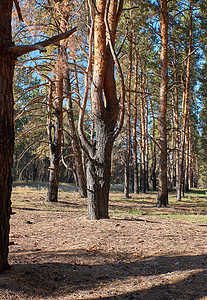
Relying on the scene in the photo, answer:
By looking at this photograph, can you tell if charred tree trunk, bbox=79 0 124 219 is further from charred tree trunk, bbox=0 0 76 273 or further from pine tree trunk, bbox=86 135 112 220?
charred tree trunk, bbox=0 0 76 273

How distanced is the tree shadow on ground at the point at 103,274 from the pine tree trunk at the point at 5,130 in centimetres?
42

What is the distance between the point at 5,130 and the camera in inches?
128

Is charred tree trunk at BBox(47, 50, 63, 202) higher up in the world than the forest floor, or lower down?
higher up

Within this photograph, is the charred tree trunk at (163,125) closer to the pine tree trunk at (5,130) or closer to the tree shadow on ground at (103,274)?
the tree shadow on ground at (103,274)

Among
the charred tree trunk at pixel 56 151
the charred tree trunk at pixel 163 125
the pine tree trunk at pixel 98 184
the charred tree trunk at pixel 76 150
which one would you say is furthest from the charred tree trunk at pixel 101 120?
the charred tree trunk at pixel 163 125

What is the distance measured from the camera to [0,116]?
10.5ft

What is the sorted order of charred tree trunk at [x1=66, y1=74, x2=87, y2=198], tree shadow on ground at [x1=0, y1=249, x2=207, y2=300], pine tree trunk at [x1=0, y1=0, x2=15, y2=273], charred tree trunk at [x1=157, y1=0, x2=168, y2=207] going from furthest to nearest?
1. charred tree trunk at [x1=66, y1=74, x2=87, y2=198]
2. charred tree trunk at [x1=157, y1=0, x2=168, y2=207]
3. pine tree trunk at [x1=0, y1=0, x2=15, y2=273]
4. tree shadow on ground at [x1=0, y1=249, x2=207, y2=300]

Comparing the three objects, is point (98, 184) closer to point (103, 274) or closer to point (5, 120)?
point (103, 274)

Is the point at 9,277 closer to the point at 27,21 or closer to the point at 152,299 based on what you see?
the point at 152,299

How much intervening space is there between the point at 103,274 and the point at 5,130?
2.12m

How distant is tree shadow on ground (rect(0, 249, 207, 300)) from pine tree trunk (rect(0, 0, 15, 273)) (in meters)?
0.42

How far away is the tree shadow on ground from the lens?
Result: 3.07 m

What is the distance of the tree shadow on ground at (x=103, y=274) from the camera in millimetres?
3068

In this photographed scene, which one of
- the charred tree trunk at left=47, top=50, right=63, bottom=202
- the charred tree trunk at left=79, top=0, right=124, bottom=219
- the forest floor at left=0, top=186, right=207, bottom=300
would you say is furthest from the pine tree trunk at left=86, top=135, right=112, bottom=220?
the charred tree trunk at left=47, top=50, right=63, bottom=202
